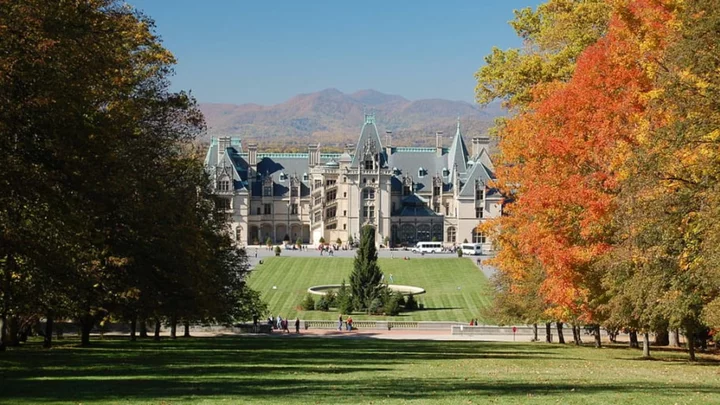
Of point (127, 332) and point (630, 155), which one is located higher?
point (630, 155)

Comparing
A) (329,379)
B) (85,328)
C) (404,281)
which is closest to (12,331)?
(85,328)

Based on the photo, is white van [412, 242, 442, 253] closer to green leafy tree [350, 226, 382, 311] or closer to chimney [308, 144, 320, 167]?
chimney [308, 144, 320, 167]

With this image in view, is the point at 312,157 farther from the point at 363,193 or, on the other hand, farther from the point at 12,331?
the point at 12,331

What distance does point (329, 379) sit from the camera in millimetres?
15484

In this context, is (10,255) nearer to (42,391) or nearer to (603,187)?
(42,391)

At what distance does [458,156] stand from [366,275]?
49.3m

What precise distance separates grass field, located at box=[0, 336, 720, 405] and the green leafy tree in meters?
29.2

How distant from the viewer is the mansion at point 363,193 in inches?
3733

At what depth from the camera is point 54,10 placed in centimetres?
1617

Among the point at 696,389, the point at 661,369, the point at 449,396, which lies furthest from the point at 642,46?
the point at 449,396

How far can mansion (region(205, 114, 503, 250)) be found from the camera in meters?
94.8

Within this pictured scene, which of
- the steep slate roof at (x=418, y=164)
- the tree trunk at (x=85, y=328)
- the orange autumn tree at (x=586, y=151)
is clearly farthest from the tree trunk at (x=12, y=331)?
the steep slate roof at (x=418, y=164)

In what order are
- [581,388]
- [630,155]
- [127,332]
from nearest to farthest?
[581,388]
[630,155]
[127,332]

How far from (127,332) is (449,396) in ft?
95.5
